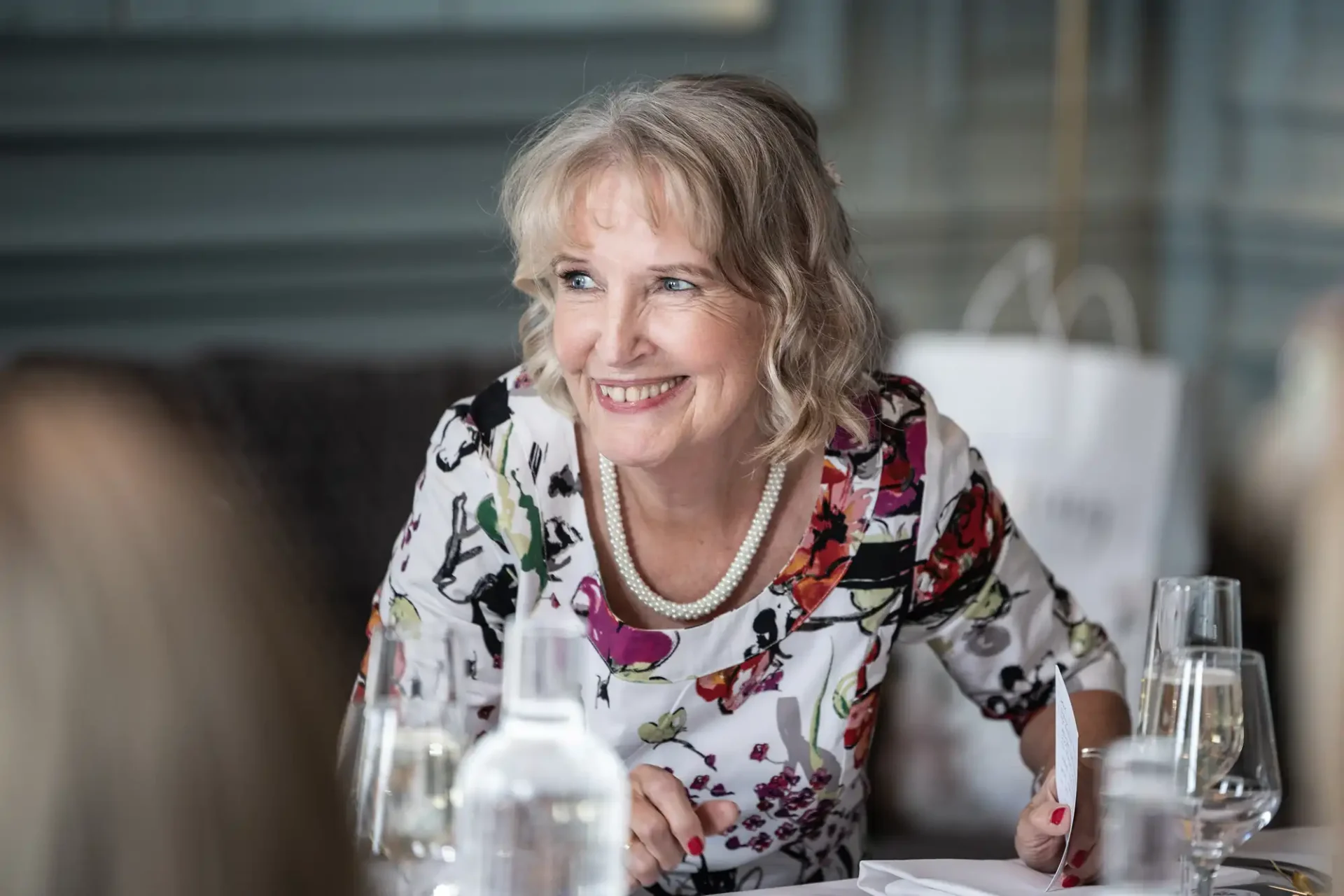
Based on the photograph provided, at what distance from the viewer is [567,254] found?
65.9 inches

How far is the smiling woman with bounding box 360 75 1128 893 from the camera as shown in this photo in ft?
5.50

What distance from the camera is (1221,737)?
1140mm

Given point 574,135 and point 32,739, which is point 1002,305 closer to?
point 574,135

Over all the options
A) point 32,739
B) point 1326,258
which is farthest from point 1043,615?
point 1326,258

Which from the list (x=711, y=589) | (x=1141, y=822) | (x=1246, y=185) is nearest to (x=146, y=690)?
(x=1141, y=822)

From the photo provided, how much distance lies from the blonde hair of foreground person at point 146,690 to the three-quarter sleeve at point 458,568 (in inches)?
40.7

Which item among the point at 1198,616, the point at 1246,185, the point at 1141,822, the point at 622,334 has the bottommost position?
the point at 1141,822

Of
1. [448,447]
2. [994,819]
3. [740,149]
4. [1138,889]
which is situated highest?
[740,149]

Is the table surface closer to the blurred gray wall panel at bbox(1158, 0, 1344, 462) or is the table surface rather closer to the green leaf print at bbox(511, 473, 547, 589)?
the green leaf print at bbox(511, 473, 547, 589)

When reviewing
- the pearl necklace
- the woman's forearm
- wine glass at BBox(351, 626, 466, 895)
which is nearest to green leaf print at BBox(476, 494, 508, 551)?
the pearl necklace

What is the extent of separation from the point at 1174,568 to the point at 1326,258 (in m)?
1.26

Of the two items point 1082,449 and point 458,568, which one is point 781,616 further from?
point 1082,449

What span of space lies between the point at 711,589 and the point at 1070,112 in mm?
2359

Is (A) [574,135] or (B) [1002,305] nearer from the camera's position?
(A) [574,135]
